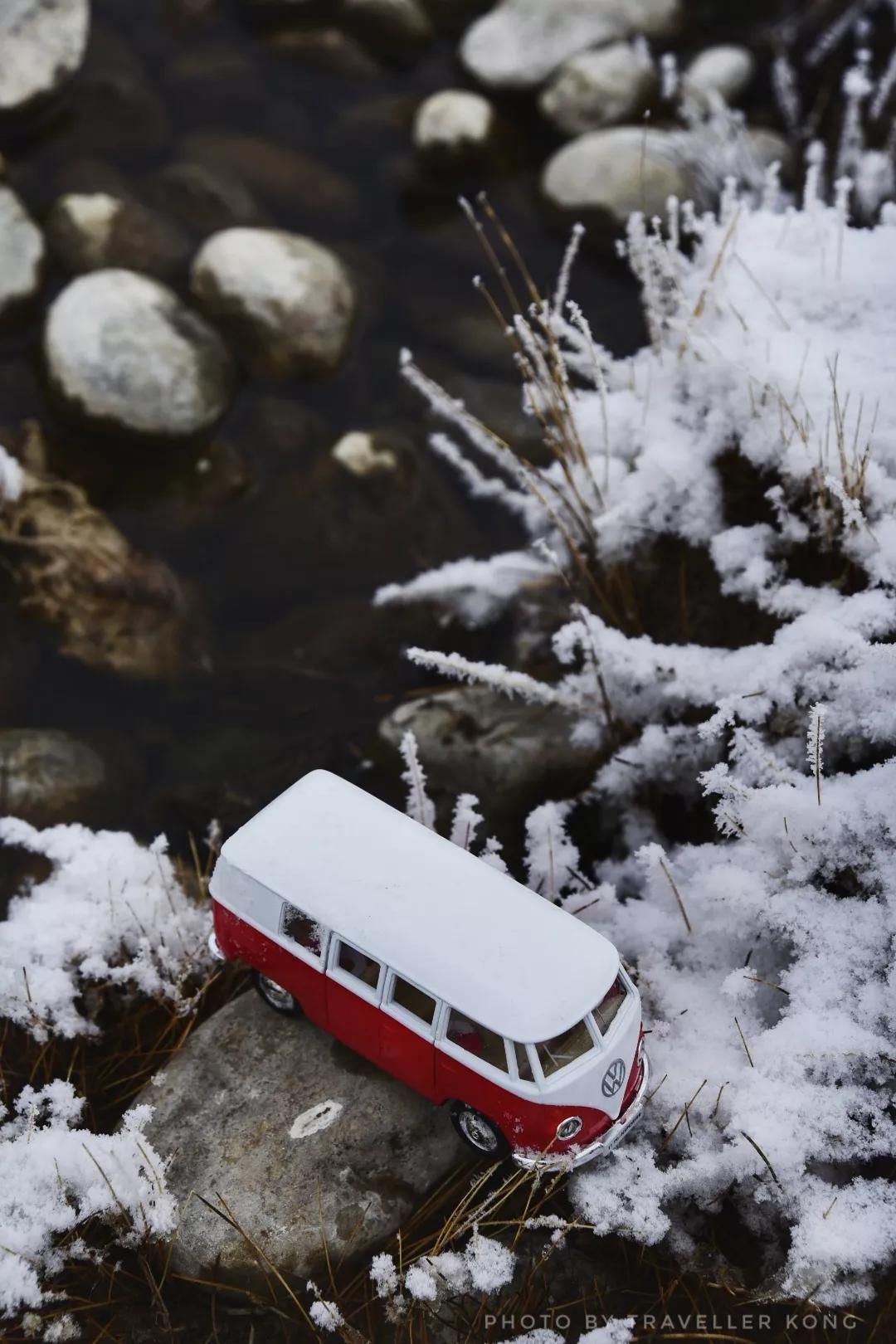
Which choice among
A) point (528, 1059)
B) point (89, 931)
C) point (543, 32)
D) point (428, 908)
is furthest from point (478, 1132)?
point (543, 32)

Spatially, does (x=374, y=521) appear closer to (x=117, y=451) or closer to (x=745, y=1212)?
(x=117, y=451)

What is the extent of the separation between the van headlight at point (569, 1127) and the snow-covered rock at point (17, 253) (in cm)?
544

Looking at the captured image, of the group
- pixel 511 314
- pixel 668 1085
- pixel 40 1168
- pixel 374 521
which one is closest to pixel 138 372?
pixel 374 521

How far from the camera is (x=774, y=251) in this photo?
4953mm

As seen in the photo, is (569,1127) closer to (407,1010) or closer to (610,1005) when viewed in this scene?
(610,1005)

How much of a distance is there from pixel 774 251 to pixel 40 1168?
4.61m

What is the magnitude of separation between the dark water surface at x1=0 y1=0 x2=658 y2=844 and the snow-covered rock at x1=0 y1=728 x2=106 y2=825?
120mm

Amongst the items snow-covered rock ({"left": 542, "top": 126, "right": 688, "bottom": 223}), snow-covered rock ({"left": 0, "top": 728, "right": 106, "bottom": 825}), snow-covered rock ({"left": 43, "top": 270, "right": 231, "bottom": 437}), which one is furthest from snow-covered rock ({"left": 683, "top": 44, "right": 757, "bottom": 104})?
snow-covered rock ({"left": 0, "top": 728, "right": 106, "bottom": 825})

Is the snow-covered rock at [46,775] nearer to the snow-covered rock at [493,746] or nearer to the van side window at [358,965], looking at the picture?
the snow-covered rock at [493,746]

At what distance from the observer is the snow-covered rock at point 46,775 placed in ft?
15.8

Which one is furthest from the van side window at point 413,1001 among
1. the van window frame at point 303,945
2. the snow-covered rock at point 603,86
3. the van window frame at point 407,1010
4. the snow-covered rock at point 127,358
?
the snow-covered rock at point 603,86

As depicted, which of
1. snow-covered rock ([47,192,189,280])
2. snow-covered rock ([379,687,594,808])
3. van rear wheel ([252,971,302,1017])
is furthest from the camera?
snow-covered rock ([47,192,189,280])

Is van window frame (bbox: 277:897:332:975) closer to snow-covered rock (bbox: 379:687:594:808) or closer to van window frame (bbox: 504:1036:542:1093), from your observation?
van window frame (bbox: 504:1036:542:1093)

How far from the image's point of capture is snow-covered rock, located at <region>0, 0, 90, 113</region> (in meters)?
6.93
